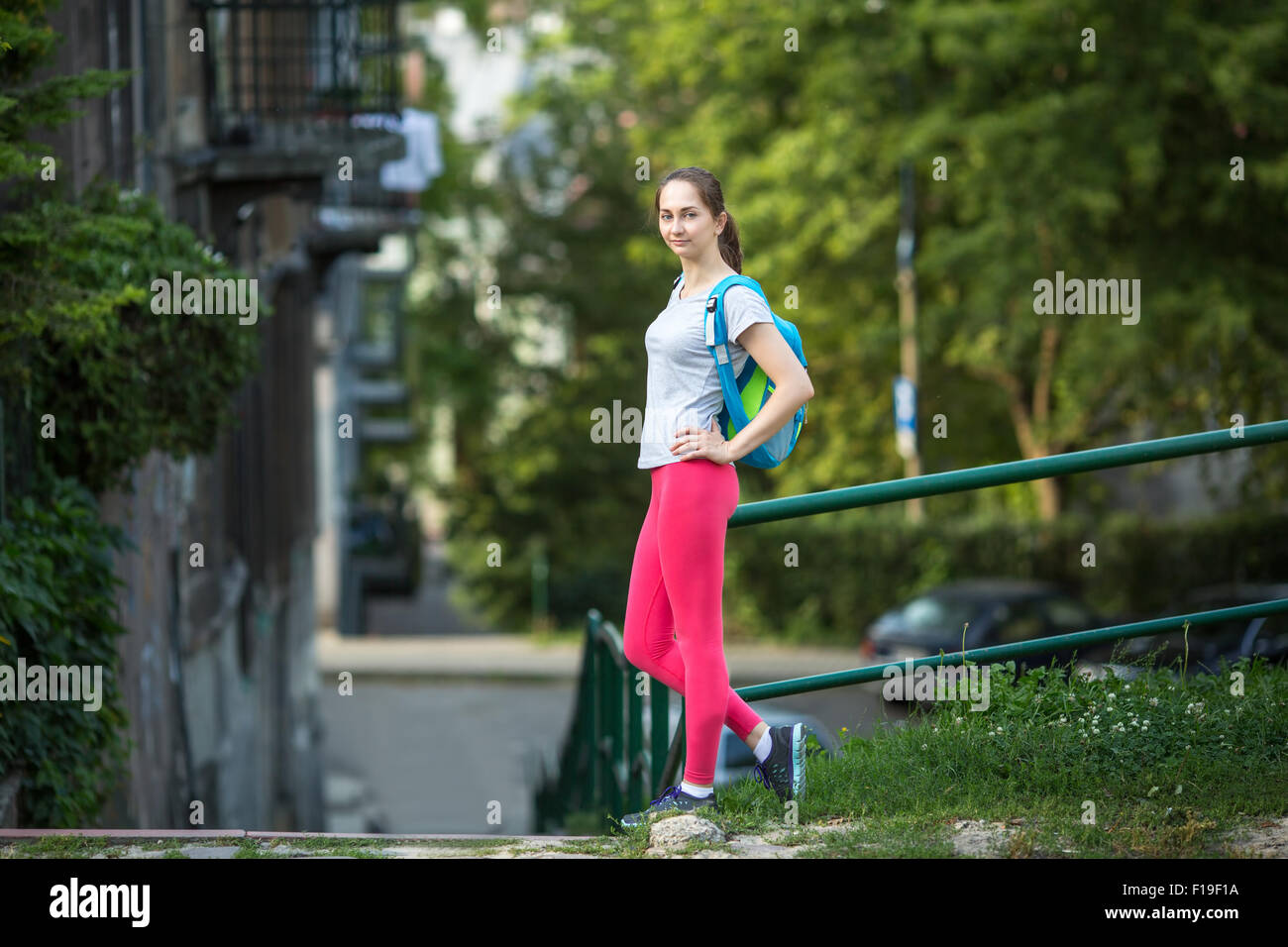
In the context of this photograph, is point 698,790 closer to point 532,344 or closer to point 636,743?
point 636,743

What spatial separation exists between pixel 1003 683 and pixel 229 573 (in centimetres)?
908

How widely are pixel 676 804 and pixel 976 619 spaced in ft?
51.3

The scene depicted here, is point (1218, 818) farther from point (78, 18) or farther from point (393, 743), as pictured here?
point (393, 743)

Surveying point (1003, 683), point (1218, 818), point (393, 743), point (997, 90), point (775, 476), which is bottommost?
point (393, 743)

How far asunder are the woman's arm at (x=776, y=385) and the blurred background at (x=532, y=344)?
0.67 meters

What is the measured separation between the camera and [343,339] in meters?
30.3

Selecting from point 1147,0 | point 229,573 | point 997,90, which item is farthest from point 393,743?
point 1147,0

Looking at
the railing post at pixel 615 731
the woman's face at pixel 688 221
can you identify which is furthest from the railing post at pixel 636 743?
the woman's face at pixel 688 221

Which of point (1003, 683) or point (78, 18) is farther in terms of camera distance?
point (78, 18)

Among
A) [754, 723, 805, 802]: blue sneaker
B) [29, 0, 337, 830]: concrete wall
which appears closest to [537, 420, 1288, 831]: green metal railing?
[754, 723, 805, 802]: blue sneaker

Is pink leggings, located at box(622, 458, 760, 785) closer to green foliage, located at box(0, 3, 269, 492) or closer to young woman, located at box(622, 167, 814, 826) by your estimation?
young woman, located at box(622, 167, 814, 826)

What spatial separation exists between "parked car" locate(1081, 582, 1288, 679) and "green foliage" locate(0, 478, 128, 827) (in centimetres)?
354

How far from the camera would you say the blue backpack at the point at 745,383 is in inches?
173

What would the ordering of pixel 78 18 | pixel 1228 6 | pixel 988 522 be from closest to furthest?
1. pixel 78 18
2. pixel 1228 6
3. pixel 988 522
